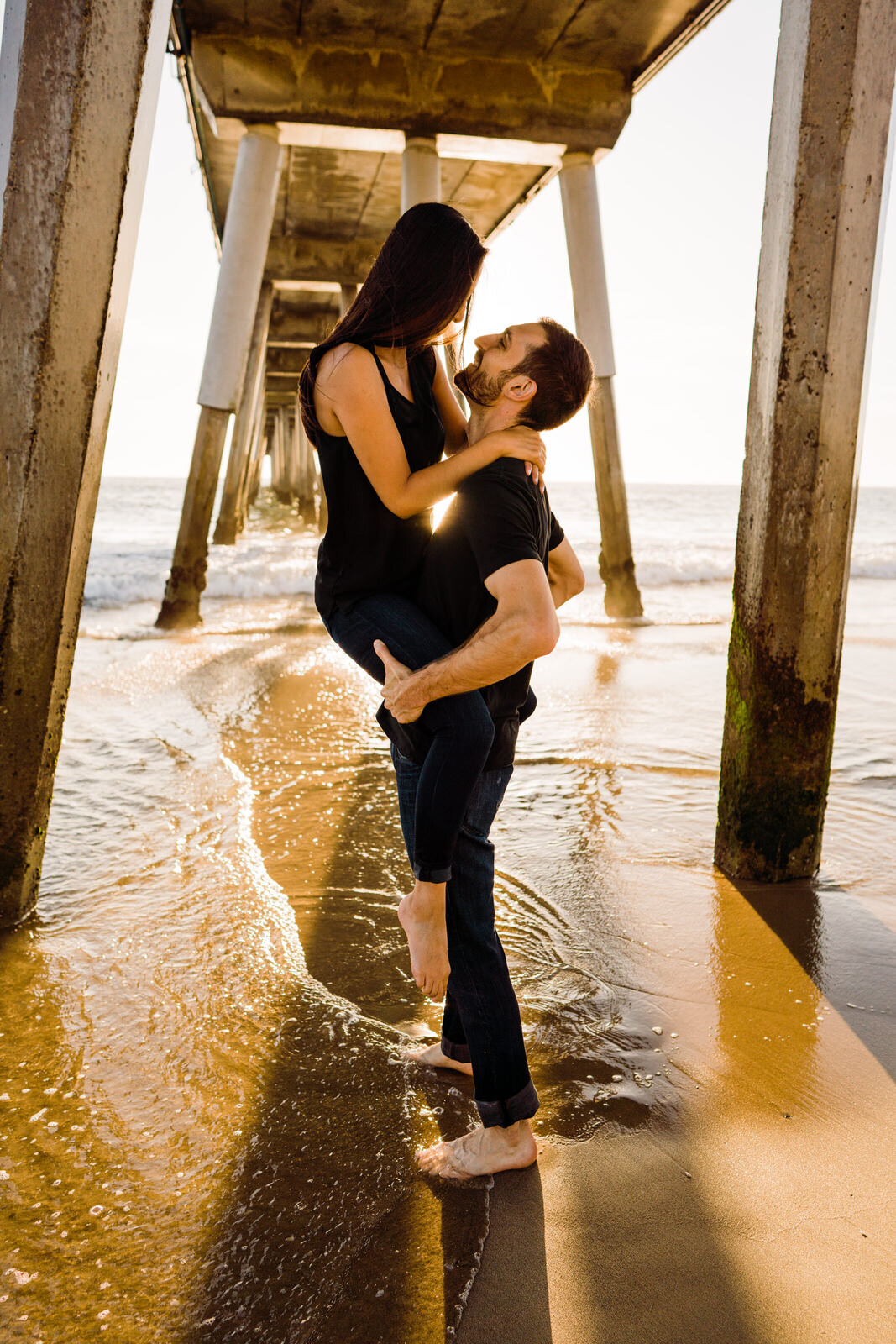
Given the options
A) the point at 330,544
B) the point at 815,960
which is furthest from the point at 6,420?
the point at 815,960

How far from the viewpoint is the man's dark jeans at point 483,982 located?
1873 mm

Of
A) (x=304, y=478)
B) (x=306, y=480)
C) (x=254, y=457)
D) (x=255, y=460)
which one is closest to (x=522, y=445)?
(x=306, y=480)

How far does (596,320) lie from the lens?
29.3 feet

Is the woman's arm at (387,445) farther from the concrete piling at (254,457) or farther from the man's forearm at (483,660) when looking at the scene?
the concrete piling at (254,457)

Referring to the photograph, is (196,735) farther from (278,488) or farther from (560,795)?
(278,488)

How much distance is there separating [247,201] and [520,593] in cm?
831

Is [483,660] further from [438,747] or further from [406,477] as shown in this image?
[406,477]

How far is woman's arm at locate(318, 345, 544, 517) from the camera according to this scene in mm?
1799

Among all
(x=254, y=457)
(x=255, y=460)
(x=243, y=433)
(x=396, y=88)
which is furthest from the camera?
(x=255, y=460)

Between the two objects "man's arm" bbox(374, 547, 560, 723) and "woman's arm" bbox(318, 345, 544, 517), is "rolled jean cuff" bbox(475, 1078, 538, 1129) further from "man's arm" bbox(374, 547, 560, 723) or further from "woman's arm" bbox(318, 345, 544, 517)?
"woman's arm" bbox(318, 345, 544, 517)

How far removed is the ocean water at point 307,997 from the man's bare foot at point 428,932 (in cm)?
39

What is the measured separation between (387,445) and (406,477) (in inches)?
2.7

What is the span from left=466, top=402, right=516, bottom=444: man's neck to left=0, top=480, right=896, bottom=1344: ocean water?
1424mm

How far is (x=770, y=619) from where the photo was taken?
3162 mm
